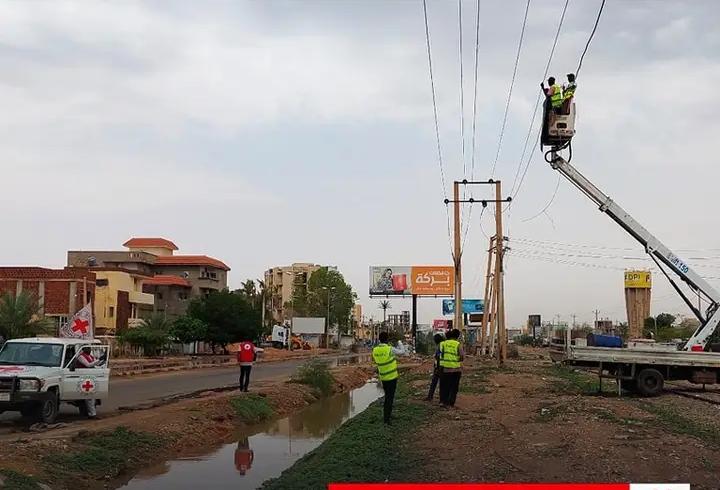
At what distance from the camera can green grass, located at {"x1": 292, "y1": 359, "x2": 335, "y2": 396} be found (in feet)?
101

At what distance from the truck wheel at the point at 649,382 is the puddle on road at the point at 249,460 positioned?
8853 millimetres

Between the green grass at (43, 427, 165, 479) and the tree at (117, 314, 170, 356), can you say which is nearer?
the green grass at (43, 427, 165, 479)

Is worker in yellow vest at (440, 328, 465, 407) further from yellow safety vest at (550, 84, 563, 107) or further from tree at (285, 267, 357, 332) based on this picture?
tree at (285, 267, 357, 332)

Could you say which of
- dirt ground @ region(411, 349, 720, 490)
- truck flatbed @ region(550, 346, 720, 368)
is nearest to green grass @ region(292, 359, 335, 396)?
truck flatbed @ region(550, 346, 720, 368)

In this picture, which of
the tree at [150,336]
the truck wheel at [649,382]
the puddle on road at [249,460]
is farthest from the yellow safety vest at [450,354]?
the tree at [150,336]

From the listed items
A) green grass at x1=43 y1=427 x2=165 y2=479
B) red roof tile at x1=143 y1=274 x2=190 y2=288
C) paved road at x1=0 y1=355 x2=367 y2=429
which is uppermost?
red roof tile at x1=143 y1=274 x2=190 y2=288

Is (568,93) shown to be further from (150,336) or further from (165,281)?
(165,281)

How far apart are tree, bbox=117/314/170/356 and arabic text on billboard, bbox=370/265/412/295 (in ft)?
120

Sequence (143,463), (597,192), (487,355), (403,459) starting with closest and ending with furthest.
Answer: (403,459) → (143,463) → (597,192) → (487,355)

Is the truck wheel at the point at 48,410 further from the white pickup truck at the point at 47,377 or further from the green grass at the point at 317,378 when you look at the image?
the green grass at the point at 317,378

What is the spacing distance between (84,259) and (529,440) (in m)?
84.6

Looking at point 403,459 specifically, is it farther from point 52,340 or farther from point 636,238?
point 636,238

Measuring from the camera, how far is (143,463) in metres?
13.6

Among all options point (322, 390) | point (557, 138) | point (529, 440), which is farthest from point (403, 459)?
point (322, 390)
